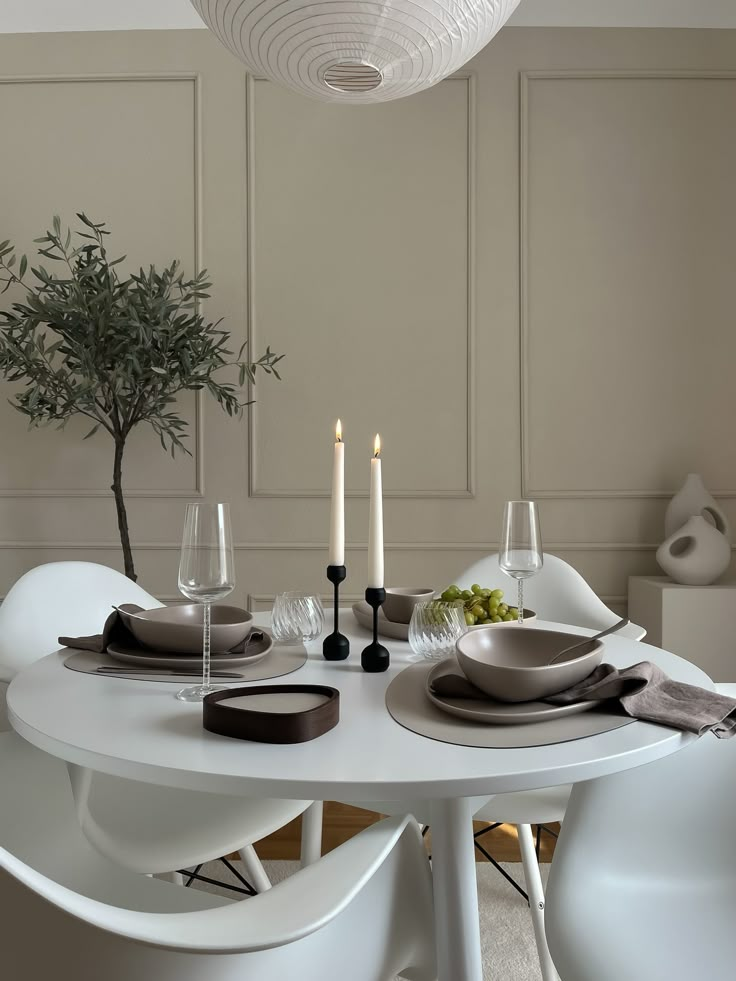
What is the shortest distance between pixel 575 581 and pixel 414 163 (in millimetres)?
2025

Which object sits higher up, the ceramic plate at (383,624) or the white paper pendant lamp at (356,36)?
the white paper pendant lamp at (356,36)

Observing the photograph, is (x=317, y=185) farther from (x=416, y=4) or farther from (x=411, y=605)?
(x=411, y=605)

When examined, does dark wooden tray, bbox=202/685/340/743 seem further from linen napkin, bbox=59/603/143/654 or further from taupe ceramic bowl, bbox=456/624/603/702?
linen napkin, bbox=59/603/143/654

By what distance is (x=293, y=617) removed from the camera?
1.55 m

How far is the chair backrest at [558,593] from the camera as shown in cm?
222

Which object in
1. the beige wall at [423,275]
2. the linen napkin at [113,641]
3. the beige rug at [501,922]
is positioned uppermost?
the beige wall at [423,275]

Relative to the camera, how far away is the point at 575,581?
2.29 m

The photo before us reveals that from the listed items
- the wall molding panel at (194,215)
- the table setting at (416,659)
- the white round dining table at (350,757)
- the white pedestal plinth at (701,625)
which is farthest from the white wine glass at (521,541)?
the wall molding panel at (194,215)

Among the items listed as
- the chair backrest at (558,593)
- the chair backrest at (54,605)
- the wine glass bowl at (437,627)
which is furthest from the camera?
the chair backrest at (558,593)

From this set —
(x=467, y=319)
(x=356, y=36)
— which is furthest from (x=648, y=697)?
(x=467, y=319)

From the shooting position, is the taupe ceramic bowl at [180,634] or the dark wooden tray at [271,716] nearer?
the dark wooden tray at [271,716]

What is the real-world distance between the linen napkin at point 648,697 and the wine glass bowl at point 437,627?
0.21m

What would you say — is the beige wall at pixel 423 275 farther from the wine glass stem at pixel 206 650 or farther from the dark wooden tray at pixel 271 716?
the dark wooden tray at pixel 271 716

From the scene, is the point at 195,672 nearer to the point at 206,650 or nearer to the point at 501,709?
the point at 206,650
